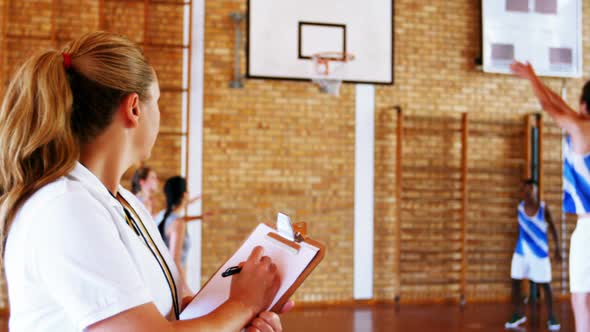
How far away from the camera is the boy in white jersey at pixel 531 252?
5641mm

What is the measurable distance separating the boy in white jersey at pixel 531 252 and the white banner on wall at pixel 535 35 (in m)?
1.99

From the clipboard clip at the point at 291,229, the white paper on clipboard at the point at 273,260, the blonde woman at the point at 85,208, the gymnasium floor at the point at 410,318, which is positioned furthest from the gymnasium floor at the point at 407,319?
the blonde woman at the point at 85,208

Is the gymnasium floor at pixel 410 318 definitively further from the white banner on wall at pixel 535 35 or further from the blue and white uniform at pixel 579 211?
the white banner on wall at pixel 535 35

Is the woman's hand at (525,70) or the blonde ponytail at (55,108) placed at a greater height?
the woman's hand at (525,70)

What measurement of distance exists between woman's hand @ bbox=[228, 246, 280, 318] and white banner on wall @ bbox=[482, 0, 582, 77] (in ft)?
21.3

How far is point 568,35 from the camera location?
23.8 feet

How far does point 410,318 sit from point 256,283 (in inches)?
205

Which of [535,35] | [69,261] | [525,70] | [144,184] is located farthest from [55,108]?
[535,35]

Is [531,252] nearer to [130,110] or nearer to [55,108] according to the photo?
[130,110]

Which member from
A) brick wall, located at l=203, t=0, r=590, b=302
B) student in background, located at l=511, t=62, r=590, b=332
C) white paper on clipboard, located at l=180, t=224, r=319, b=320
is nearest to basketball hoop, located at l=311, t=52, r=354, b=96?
brick wall, located at l=203, t=0, r=590, b=302

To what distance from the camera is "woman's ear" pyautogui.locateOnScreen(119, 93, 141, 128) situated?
109cm

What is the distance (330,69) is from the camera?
6129mm

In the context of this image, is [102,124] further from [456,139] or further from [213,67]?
[456,139]

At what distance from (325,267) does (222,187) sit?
58.9 inches
